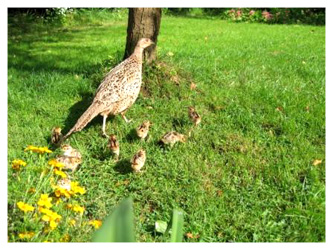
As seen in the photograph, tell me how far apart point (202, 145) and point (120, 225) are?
150 inches

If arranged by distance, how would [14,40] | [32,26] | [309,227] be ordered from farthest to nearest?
[32,26] < [14,40] < [309,227]

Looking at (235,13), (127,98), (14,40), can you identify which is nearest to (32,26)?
(14,40)

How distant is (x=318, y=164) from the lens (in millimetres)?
4348

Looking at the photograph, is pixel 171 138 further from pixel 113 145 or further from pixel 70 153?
pixel 70 153

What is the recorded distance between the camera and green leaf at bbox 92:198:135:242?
99 cm

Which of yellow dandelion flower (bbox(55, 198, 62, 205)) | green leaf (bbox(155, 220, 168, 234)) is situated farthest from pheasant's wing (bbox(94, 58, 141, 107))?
green leaf (bbox(155, 220, 168, 234))

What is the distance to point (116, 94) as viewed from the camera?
5.01 metres

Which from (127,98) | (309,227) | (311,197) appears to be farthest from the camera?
(127,98)

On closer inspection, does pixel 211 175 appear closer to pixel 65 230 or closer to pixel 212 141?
pixel 212 141

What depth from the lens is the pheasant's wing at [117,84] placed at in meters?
5.00

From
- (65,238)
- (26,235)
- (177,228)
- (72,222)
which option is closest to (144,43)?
(72,222)

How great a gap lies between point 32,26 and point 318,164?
1189 cm

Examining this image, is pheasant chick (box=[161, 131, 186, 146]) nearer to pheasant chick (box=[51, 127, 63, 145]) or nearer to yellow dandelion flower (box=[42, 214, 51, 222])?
pheasant chick (box=[51, 127, 63, 145])

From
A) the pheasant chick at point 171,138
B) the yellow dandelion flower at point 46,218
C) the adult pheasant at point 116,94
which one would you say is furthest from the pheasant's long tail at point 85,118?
the yellow dandelion flower at point 46,218
